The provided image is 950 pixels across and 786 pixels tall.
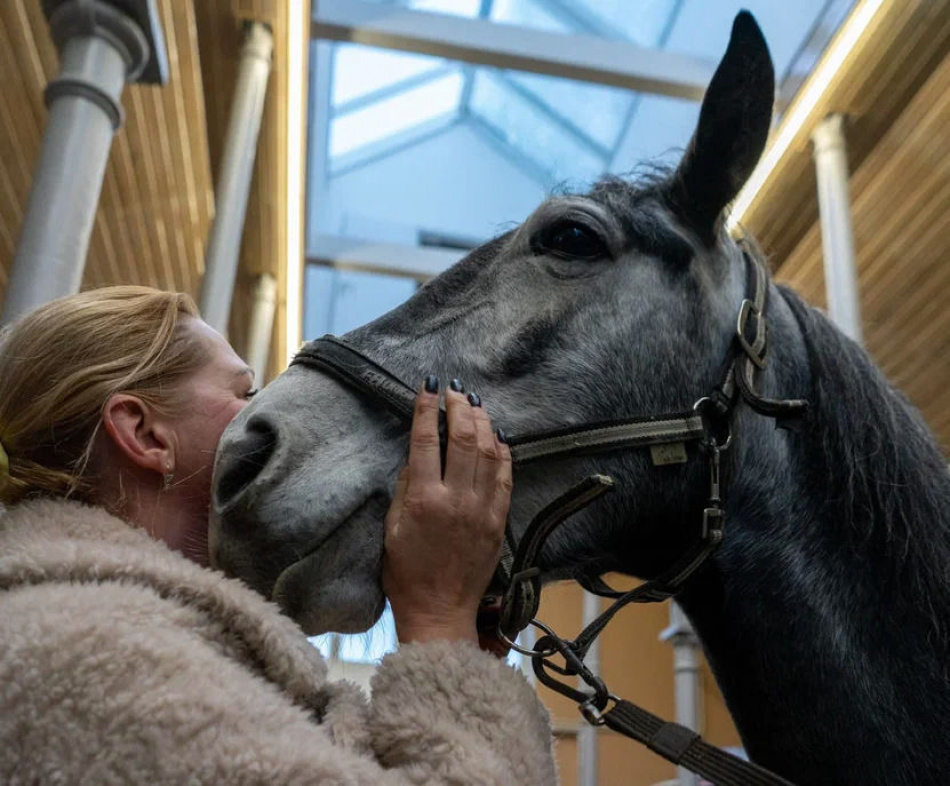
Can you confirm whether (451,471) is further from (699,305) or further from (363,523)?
(699,305)

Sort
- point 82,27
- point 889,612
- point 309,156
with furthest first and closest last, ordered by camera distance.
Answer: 1. point 309,156
2. point 82,27
3. point 889,612

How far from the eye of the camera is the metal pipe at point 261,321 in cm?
531

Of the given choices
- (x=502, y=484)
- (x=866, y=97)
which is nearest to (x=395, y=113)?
(x=866, y=97)

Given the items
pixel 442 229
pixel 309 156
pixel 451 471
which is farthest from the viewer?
pixel 442 229

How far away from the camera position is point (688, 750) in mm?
1059

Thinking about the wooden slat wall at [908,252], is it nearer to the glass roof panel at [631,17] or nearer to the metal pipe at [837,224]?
the metal pipe at [837,224]

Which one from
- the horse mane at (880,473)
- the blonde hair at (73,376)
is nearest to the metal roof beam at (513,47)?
the horse mane at (880,473)

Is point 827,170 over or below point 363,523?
over

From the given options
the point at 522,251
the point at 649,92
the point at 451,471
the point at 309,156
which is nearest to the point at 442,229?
the point at 309,156

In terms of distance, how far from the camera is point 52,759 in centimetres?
68

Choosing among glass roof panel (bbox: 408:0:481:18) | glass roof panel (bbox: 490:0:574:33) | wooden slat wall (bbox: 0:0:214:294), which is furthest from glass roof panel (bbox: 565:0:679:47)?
wooden slat wall (bbox: 0:0:214:294)

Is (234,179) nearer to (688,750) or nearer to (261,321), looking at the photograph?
(261,321)

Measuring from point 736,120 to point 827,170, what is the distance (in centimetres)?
289

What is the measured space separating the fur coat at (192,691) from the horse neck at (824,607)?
15.4 inches
